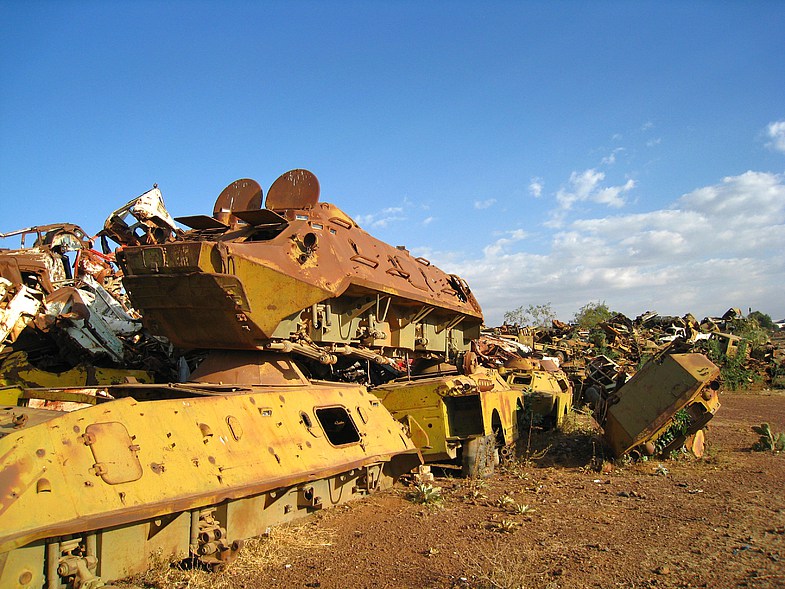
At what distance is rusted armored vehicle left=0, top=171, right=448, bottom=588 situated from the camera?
4484 millimetres

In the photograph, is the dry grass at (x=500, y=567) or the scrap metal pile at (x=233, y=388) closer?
the scrap metal pile at (x=233, y=388)

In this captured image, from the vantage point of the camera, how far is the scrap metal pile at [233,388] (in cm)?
467

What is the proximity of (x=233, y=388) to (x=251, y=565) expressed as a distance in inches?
76.1

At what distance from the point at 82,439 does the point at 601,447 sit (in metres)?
9.35

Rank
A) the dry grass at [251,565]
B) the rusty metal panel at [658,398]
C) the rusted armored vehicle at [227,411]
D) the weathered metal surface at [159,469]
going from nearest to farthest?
1. the weathered metal surface at [159,469]
2. the rusted armored vehicle at [227,411]
3. the dry grass at [251,565]
4. the rusty metal panel at [658,398]

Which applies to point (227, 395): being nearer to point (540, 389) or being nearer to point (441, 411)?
point (441, 411)

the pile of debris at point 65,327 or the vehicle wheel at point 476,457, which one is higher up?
the pile of debris at point 65,327

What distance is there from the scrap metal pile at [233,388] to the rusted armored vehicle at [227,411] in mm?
19

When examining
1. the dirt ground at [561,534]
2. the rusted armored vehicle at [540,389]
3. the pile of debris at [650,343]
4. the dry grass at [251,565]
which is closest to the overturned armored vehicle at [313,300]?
the dirt ground at [561,534]

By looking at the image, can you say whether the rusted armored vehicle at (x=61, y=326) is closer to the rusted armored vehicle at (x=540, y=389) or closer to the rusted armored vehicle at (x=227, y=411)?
the rusted armored vehicle at (x=227, y=411)

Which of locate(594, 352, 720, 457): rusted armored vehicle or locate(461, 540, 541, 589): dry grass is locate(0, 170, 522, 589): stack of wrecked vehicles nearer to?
locate(461, 540, 541, 589): dry grass

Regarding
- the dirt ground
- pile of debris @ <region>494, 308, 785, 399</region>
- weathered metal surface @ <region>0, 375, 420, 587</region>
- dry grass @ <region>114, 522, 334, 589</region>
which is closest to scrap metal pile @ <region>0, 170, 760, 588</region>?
weathered metal surface @ <region>0, 375, 420, 587</region>

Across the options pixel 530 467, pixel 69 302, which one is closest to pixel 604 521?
pixel 530 467

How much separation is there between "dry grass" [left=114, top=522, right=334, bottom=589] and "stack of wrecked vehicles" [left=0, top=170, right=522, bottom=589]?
0.12 metres
